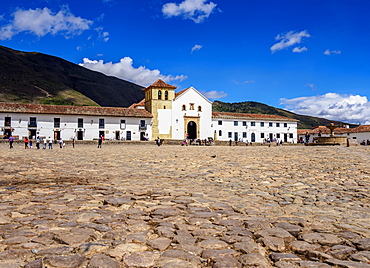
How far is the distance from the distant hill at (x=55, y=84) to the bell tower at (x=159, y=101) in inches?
1562

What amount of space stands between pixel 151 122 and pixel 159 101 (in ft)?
12.4

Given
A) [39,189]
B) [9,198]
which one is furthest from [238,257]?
[39,189]

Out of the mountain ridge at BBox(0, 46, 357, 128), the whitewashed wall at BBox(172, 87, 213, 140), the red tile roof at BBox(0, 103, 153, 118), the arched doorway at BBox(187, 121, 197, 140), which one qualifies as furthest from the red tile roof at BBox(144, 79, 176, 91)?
the mountain ridge at BBox(0, 46, 357, 128)

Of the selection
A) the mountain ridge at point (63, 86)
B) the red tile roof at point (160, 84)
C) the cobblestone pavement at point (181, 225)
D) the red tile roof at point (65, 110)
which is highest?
the mountain ridge at point (63, 86)

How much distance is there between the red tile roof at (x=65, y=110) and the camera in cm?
4153

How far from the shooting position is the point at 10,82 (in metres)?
88.2

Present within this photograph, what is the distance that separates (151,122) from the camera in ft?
160

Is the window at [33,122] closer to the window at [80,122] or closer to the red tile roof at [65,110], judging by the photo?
the red tile roof at [65,110]

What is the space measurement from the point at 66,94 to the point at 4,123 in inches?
2036

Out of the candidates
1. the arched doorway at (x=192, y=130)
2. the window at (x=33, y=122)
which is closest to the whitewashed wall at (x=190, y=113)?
the arched doorway at (x=192, y=130)

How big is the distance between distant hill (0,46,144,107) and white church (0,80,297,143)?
3808 centimetres

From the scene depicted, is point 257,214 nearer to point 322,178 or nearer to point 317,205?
point 317,205

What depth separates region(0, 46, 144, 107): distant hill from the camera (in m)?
82.9

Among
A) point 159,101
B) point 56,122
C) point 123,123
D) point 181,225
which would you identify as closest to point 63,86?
point 56,122
